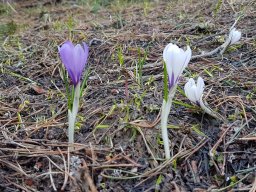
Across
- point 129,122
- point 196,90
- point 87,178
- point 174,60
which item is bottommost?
point 87,178

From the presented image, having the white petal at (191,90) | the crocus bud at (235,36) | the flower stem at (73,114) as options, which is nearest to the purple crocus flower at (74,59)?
the flower stem at (73,114)

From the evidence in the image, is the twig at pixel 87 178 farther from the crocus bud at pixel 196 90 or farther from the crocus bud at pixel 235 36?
the crocus bud at pixel 235 36

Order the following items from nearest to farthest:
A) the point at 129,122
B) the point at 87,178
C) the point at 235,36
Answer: the point at 87,178
the point at 129,122
the point at 235,36

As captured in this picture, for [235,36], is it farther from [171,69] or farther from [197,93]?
[171,69]

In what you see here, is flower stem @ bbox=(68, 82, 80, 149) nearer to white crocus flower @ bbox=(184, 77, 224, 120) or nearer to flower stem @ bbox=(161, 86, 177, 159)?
flower stem @ bbox=(161, 86, 177, 159)

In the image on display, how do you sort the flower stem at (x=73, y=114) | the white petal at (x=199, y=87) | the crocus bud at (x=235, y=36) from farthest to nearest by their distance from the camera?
1. the crocus bud at (x=235, y=36)
2. the white petal at (x=199, y=87)
3. the flower stem at (x=73, y=114)

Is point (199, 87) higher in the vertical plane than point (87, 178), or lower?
higher

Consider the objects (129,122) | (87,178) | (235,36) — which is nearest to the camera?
(87,178)

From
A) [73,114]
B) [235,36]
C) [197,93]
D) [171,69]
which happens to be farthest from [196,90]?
[235,36]
